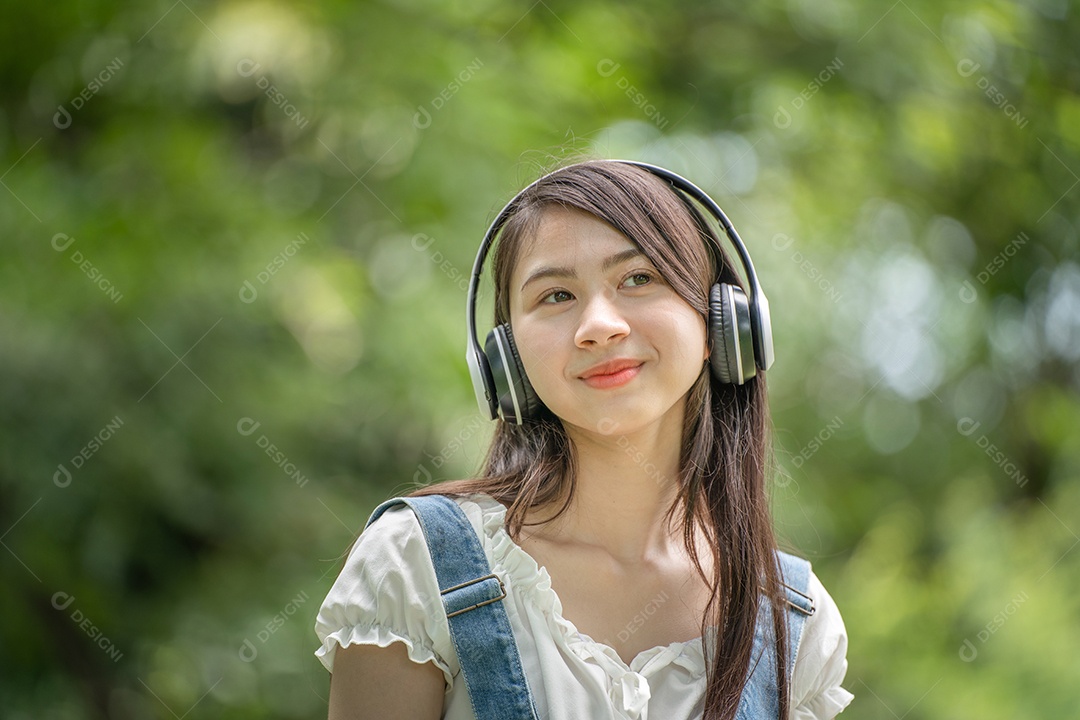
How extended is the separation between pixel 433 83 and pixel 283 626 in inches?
82.8

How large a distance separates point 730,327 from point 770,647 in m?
0.54

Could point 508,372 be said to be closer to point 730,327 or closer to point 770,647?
point 730,327

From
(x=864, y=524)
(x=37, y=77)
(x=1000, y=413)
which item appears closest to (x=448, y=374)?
(x=37, y=77)

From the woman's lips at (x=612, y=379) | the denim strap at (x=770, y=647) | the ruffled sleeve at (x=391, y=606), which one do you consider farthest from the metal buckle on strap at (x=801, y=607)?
the ruffled sleeve at (x=391, y=606)

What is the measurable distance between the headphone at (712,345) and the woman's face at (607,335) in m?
0.05

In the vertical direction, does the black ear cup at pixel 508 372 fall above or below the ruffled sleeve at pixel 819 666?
above

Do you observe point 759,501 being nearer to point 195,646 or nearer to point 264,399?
point 264,399

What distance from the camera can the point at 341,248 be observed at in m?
3.97

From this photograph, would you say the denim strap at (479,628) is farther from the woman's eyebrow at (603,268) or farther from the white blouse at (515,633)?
the woman's eyebrow at (603,268)

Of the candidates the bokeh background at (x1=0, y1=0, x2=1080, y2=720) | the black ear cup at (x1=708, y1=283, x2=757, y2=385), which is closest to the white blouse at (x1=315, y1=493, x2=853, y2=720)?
the black ear cup at (x1=708, y1=283, x2=757, y2=385)

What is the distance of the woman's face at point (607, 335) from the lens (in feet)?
5.08

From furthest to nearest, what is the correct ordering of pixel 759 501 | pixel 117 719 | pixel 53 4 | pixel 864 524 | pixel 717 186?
pixel 864 524
pixel 717 186
pixel 117 719
pixel 53 4
pixel 759 501

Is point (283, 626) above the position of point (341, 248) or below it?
below

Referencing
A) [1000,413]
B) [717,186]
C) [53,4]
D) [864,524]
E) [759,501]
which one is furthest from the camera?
[864,524]
